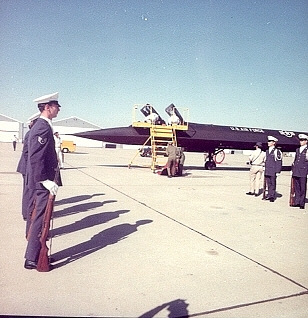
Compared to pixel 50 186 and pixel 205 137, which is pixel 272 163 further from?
pixel 205 137

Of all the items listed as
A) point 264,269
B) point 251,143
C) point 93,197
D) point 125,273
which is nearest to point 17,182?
point 93,197

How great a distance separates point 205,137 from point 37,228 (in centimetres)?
1574

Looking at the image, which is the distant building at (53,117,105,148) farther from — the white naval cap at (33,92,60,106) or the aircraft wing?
the white naval cap at (33,92,60,106)

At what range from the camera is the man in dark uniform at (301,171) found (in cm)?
827

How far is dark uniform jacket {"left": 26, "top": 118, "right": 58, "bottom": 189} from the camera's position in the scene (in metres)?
3.68

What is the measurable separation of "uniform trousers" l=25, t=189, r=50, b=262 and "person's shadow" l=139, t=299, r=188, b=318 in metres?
1.59

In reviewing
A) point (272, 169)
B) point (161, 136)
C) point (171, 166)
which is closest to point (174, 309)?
point (272, 169)

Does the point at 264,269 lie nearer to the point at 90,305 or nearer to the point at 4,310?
the point at 90,305

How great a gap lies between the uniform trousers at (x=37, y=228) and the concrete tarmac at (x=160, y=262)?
0.20 metres

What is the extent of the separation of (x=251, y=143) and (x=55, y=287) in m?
18.5

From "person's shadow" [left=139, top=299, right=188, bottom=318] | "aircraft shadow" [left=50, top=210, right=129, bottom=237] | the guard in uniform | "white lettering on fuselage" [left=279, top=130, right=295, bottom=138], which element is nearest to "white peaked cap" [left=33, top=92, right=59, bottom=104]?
"aircraft shadow" [left=50, top=210, right=129, bottom=237]

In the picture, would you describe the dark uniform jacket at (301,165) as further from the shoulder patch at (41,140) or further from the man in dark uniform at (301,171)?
the shoulder patch at (41,140)

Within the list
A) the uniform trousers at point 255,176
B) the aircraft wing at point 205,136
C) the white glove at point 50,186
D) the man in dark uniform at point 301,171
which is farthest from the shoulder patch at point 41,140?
the aircraft wing at point 205,136

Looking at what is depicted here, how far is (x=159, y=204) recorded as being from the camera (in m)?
7.90
